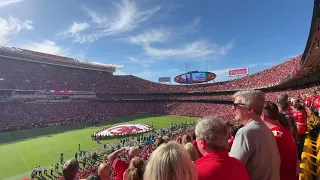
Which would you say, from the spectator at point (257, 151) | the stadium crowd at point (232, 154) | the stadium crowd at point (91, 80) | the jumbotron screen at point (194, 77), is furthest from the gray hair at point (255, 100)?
the jumbotron screen at point (194, 77)

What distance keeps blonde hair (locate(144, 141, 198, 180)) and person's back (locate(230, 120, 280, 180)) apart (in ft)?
3.90

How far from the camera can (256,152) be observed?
2.71 m

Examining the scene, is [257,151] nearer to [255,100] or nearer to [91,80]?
[255,100]

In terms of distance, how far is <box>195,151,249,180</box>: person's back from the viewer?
200cm

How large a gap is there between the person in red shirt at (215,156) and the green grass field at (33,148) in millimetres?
21128

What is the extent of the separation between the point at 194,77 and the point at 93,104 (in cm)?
3458

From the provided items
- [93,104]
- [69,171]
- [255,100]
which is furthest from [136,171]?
[93,104]

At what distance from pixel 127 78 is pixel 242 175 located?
85.4 meters

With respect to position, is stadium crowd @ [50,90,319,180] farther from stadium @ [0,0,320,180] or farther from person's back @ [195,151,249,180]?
stadium @ [0,0,320,180]

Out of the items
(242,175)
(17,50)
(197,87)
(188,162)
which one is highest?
(17,50)

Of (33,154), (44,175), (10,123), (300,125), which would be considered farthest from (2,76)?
(300,125)

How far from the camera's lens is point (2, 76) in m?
54.1

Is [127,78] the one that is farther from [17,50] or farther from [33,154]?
[33,154]

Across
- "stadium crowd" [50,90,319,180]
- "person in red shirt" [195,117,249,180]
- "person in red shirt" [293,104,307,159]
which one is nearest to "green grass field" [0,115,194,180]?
"person in red shirt" [293,104,307,159]
